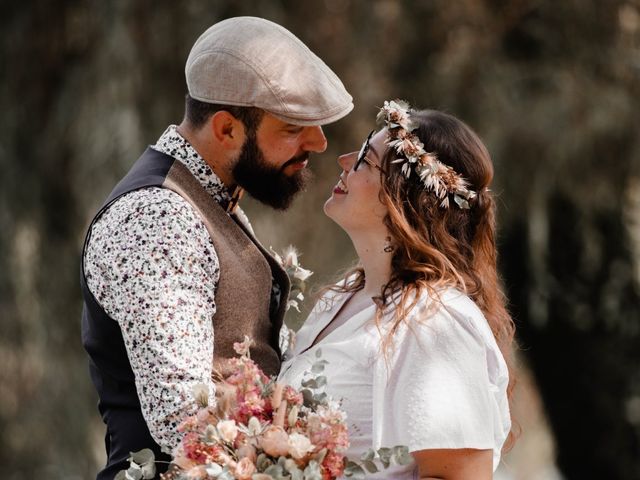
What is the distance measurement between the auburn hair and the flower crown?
0.02m

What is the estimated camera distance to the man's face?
2.68 metres

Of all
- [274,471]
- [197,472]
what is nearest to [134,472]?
[197,472]

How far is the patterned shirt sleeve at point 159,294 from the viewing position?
2283 mm

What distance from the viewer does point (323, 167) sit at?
5332mm

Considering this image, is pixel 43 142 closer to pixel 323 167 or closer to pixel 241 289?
pixel 323 167

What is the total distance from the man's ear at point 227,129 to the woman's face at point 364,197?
0.29 meters

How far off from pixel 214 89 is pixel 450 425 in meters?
0.90

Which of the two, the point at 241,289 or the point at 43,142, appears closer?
the point at 241,289

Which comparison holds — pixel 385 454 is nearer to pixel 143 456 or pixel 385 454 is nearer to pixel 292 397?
pixel 292 397

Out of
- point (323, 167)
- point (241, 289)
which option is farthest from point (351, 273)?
point (323, 167)

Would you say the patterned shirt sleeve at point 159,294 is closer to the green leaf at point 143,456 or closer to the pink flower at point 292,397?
the green leaf at point 143,456

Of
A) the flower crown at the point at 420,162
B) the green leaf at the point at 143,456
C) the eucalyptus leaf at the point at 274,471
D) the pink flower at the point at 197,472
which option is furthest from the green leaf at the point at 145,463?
the flower crown at the point at 420,162

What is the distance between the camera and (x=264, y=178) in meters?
2.73

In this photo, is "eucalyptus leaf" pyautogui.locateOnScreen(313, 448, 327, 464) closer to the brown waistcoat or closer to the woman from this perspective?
the woman
